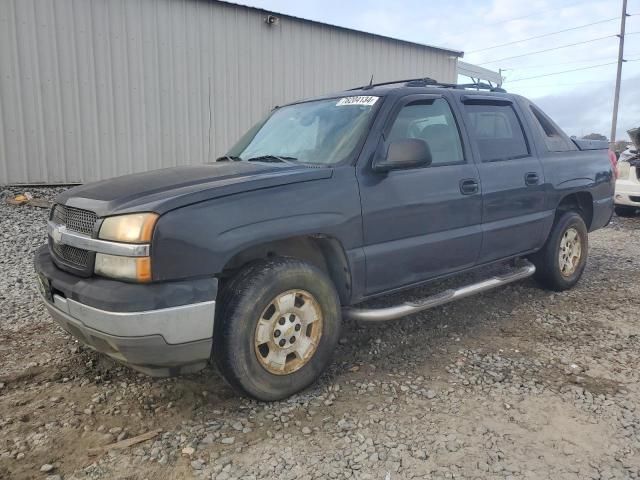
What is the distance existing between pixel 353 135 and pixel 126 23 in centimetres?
709

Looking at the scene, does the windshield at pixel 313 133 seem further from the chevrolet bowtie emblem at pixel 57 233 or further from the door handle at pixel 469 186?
the chevrolet bowtie emblem at pixel 57 233

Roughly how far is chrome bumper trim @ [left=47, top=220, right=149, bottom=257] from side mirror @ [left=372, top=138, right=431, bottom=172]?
155 cm

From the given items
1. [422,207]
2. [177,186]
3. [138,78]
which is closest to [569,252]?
[422,207]

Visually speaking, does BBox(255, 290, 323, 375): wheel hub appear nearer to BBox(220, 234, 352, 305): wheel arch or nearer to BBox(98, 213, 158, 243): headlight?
BBox(220, 234, 352, 305): wheel arch

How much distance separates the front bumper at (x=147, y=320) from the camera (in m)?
2.47

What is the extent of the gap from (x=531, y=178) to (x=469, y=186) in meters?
0.90

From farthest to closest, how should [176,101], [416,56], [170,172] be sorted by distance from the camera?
1. [416,56]
2. [176,101]
3. [170,172]

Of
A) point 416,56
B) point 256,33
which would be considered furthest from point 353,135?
point 416,56

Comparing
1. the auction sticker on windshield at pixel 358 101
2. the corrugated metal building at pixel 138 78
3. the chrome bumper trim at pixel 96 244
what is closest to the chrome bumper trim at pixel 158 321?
the chrome bumper trim at pixel 96 244

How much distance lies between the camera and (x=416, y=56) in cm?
1335

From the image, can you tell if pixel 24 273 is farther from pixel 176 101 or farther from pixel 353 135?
pixel 176 101

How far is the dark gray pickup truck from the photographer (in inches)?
101

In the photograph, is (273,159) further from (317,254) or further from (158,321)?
(158,321)

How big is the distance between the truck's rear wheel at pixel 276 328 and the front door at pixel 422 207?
444 mm
